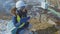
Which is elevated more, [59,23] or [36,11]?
[36,11]

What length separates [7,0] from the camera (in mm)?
1536

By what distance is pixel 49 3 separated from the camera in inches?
61.4

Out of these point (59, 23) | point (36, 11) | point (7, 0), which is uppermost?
point (7, 0)

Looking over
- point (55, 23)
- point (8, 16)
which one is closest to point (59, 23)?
point (55, 23)

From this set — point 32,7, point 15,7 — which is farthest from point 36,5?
point 15,7

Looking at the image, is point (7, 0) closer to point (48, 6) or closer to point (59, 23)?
point (48, 6)

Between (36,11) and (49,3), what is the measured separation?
0.13m

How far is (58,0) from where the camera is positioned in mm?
1557

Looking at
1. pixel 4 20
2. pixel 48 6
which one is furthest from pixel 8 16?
pixel 48 6

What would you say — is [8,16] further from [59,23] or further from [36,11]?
[59,23]

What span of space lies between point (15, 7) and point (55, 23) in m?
0.37

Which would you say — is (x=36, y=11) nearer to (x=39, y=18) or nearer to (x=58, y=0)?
(x=39, y=18)

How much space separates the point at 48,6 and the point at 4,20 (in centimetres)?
40

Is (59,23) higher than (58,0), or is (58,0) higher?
(58,0)
